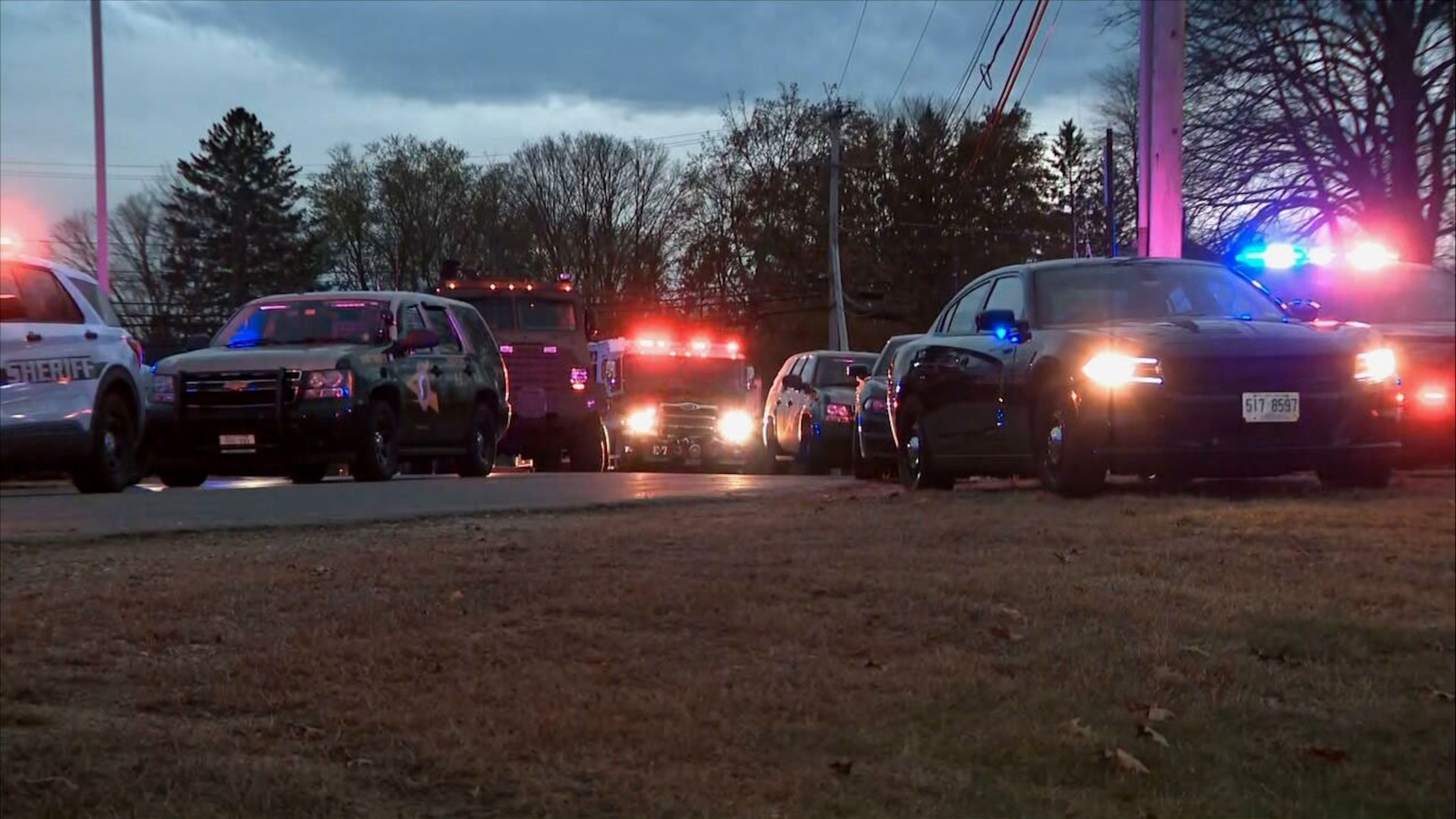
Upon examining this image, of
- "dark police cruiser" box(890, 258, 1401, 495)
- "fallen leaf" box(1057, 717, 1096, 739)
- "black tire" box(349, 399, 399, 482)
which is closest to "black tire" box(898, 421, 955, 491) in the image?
"dark police cruiser" box(890, 258, 1401, 495)

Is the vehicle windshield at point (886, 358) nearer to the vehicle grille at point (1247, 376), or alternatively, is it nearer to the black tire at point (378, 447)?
the black tire at point (378, 447)

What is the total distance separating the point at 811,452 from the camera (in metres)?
17.7

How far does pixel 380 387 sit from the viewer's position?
13.3 m

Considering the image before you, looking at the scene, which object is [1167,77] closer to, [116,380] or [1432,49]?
[1432,49]

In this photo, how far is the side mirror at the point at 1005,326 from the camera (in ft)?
29.6

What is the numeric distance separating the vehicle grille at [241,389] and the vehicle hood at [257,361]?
0.15ft

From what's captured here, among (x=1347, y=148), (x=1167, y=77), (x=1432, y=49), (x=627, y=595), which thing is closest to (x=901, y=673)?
(x=627, y=595)

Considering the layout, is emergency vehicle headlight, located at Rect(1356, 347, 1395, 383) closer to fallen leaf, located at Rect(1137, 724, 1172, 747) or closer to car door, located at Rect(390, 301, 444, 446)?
fallen leaf, located at Rect(1137, 724, 1172, 747)

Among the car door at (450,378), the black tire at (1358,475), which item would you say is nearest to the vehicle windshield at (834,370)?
the car door at (450,378)

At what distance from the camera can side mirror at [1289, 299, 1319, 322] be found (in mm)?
8945

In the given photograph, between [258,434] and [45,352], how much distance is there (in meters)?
2.28

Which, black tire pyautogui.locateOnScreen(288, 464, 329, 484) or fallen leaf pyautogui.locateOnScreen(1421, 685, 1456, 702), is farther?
black tire pyautogui.locateOnScreen(288, 464, 329, 484)

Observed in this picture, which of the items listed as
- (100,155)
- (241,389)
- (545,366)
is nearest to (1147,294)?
(241,389)

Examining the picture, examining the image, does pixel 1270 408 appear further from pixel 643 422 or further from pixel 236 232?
pixel 236 232
